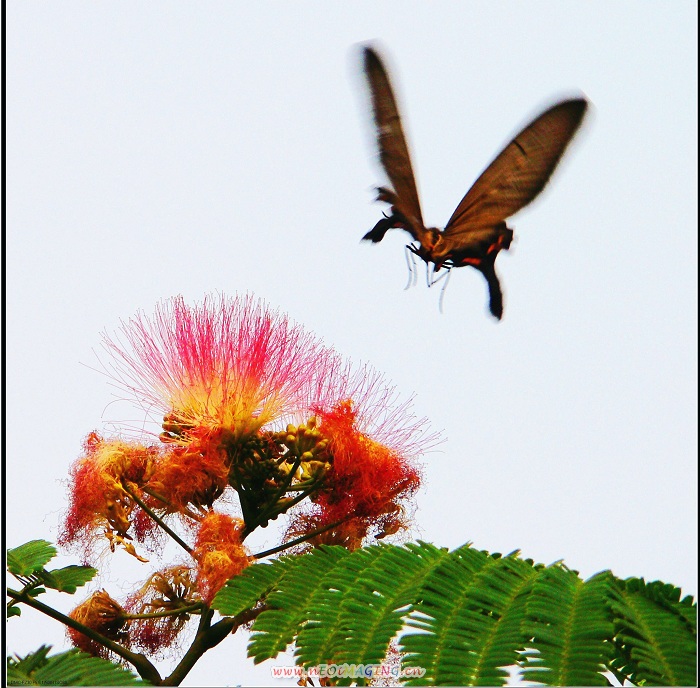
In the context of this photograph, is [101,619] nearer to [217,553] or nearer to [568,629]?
[217,553]

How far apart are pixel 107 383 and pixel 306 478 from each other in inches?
22.0

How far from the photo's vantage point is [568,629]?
1673mm

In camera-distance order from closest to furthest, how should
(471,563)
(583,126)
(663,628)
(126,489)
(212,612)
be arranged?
(663,628) → (471,563) → (212,612) → (126,489) → (583,126)

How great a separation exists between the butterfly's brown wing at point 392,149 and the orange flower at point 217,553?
987 millimetres

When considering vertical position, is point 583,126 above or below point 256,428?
above

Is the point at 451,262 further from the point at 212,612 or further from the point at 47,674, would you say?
the point at 47,674

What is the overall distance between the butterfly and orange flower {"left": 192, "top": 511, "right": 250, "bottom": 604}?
94cm

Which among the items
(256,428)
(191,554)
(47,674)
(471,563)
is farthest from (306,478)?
(47,674)

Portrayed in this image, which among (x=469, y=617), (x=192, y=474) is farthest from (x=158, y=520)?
(x=469, y=617)

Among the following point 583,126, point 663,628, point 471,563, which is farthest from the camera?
point 583,126

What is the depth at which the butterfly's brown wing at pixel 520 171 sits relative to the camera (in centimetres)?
253

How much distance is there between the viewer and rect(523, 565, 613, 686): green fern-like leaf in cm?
159

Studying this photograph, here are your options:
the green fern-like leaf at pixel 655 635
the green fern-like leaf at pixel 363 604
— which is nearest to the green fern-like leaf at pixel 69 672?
the green fern-like leaf at pixel 363 604

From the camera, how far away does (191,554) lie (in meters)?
2.17
